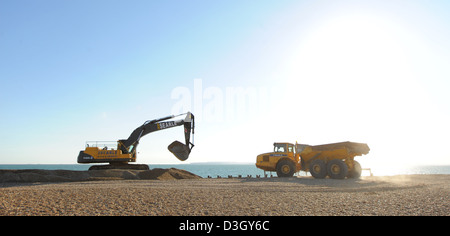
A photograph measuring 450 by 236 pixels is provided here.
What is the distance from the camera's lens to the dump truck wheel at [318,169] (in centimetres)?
2059

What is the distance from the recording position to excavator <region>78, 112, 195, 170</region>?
85.5 ft

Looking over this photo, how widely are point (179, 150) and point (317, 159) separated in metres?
12.0

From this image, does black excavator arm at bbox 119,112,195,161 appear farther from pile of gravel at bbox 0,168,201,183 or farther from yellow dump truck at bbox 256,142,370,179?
yellow dump truck at bbox 256,142,370,179

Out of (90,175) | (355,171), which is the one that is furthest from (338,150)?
(90,175)

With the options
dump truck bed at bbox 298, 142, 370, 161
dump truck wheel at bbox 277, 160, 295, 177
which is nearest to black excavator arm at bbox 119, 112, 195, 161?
dump truck wheel at bbox 277, 160, 295, 177

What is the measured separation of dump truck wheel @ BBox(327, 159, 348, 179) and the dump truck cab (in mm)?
Result: 3192

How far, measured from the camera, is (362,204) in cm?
843

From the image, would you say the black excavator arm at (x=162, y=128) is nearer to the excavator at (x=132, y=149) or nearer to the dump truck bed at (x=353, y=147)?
the excavator at (x=132, y=149)

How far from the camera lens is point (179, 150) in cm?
2594

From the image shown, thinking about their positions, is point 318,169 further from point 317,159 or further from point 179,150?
point 179,150

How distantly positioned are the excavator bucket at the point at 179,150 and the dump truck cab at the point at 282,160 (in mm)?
7026

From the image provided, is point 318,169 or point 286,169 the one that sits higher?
point 318,169

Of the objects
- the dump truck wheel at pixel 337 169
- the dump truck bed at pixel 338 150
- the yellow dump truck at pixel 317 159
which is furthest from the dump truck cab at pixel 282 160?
the dump truck wheel at pixel 337 169
